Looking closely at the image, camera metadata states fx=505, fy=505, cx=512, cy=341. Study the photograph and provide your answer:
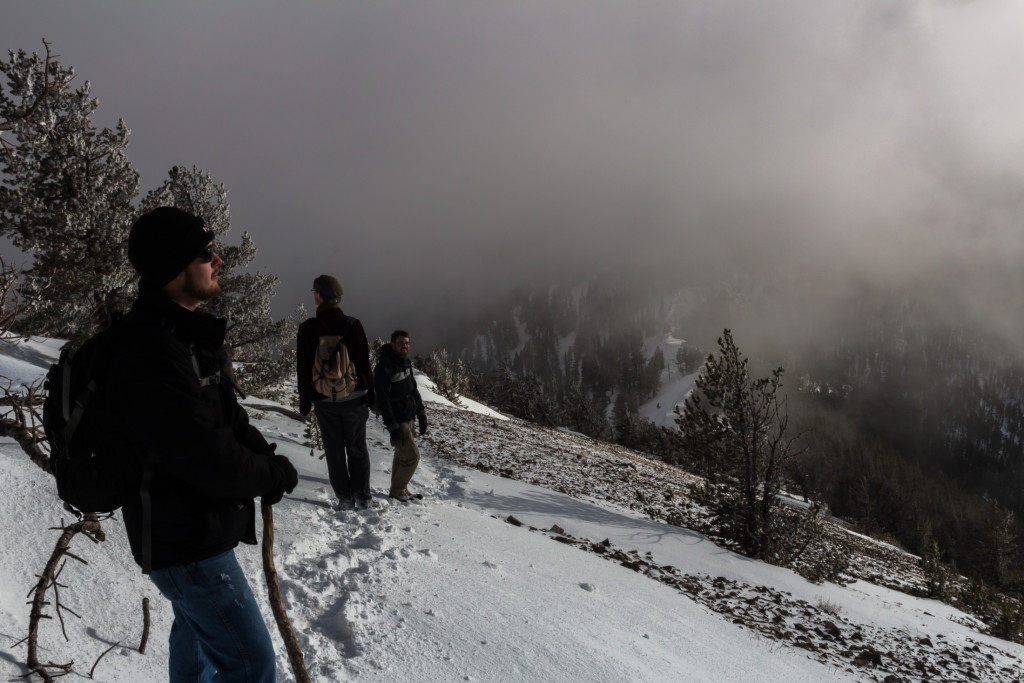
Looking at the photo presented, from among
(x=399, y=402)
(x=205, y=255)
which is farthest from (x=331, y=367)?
(x=205, y=255)

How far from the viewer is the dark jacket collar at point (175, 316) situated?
5.91ft

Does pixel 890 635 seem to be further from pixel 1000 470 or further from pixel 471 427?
pixel 1000 470

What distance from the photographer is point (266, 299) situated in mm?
15164

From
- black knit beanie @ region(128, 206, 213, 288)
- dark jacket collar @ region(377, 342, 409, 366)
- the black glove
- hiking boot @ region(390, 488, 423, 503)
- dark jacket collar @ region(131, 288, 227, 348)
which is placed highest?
black knit beanie @ region(128, 206, 213, 288)

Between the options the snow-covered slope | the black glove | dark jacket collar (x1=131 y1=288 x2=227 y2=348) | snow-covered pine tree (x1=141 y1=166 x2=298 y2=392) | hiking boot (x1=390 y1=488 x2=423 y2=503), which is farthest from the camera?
snow-covered pine tree (x1=141 y1=166 x2=298 y2=392)

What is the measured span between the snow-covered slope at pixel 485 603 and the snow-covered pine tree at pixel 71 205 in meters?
3.91

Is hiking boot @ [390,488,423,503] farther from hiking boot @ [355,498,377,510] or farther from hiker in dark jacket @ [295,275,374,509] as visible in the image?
hiker in dark jacket @ [295,275,374,509]

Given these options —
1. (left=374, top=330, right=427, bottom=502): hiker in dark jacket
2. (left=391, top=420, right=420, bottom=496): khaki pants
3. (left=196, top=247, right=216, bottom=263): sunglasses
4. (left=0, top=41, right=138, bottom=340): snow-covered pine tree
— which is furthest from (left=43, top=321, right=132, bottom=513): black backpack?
(left=0, top=41, right=138, bottom=340): snow-covered pine tree

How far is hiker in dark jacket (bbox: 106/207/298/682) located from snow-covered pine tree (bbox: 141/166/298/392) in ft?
43.9

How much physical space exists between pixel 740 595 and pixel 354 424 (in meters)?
5.19

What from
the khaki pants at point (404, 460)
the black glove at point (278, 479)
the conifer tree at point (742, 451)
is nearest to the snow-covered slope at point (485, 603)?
the khaki pants at point (404, 460)

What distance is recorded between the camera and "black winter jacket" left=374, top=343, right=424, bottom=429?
235 inches

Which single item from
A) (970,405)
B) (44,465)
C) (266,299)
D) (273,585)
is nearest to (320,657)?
(273,585)

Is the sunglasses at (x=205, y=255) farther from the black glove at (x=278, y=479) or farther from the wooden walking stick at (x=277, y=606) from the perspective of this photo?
the wooden walking stick at (x=277, y=606)
